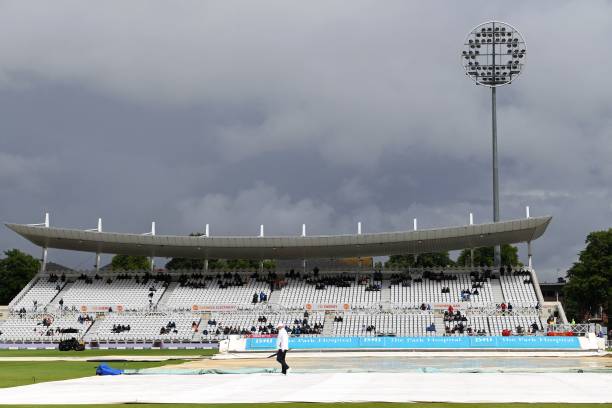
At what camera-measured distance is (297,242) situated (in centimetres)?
7294

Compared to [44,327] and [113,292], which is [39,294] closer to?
[113,292]

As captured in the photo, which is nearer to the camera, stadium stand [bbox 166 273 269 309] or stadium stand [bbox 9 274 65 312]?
stadium stand [bbox 166 273 269 309]

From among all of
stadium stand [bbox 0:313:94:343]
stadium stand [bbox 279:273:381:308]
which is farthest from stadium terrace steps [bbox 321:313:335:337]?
stadium stand [bbox 0:313:94:343]

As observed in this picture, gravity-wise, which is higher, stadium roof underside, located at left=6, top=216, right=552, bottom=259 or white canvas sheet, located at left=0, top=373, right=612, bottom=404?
stadium roof underside, located at left=6, top=216, right=552, bottom=259

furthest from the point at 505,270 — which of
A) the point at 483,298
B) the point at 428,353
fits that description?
the point at 428,353

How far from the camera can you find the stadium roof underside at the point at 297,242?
6950cm

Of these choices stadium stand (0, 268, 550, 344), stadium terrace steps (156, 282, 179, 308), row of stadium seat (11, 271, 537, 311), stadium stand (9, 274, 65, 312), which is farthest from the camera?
stadium stand (9, 274, 65, 312)

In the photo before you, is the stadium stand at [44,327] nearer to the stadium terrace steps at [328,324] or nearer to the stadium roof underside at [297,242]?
the stadium roof underside at [297,242]

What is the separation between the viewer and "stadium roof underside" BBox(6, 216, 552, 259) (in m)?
69.5

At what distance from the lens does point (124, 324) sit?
6975 centimetres

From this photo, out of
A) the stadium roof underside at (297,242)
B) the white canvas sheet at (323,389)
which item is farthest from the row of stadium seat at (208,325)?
the white canvas sheet at (323,389)

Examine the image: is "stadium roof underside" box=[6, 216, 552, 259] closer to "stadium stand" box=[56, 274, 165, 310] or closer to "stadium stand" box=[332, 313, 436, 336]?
"stadium stand" box=[56, 274, 165, 310]

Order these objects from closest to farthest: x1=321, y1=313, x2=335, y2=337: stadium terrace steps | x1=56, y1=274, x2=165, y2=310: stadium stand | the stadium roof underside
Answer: x1=321, y1=313, x2=335, y2=337: stadium terrace steps, the stadium roof underside, x1=56, y1=274, x2=165, y2=310: stadium stand

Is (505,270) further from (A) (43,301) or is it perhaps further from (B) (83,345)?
(A) (43,301)
